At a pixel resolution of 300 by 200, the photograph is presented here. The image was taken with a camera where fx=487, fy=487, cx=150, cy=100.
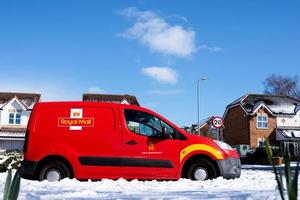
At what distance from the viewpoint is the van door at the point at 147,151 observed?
10.2m

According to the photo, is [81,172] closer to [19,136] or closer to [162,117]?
[162,117]

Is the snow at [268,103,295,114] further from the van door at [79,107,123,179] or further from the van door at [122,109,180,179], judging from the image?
the van door at [79,107,123,179]

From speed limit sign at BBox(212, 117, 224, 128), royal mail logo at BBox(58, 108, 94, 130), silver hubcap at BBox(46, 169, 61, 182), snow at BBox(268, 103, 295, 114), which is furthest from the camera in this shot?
snow at BBox(268, 103, 295, 114)

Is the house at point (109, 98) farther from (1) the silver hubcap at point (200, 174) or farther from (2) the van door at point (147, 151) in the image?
(1) the silver hubcap at point (200, 174)

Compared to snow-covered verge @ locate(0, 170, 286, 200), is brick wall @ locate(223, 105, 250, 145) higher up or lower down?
higher up

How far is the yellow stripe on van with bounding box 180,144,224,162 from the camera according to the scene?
1041 cm

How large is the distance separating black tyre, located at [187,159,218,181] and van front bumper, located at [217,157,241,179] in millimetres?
164

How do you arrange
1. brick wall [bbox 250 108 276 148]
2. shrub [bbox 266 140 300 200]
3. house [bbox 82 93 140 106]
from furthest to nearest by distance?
house [bbox 82 93 140 106] → brick wall [bbox 250 108 276 148] → shrub [bbox 266 140 300 200]

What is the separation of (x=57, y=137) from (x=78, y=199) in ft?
11.9

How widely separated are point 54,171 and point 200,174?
10.1 feet

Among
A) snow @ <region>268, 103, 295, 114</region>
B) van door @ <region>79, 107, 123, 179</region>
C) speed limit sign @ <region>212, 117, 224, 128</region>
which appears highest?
snow @ <region>268, 103, 295, 114</region>

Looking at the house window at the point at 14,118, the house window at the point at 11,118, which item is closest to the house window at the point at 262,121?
the house window at the point at 14,118

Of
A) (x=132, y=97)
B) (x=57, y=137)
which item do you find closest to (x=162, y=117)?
(x=57, y=137)

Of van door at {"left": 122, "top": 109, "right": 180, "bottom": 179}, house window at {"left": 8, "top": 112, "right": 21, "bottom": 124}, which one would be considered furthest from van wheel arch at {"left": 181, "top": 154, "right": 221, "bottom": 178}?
house window at {"left": 8, "top": 112, "right": 21, "bottom": 124}
